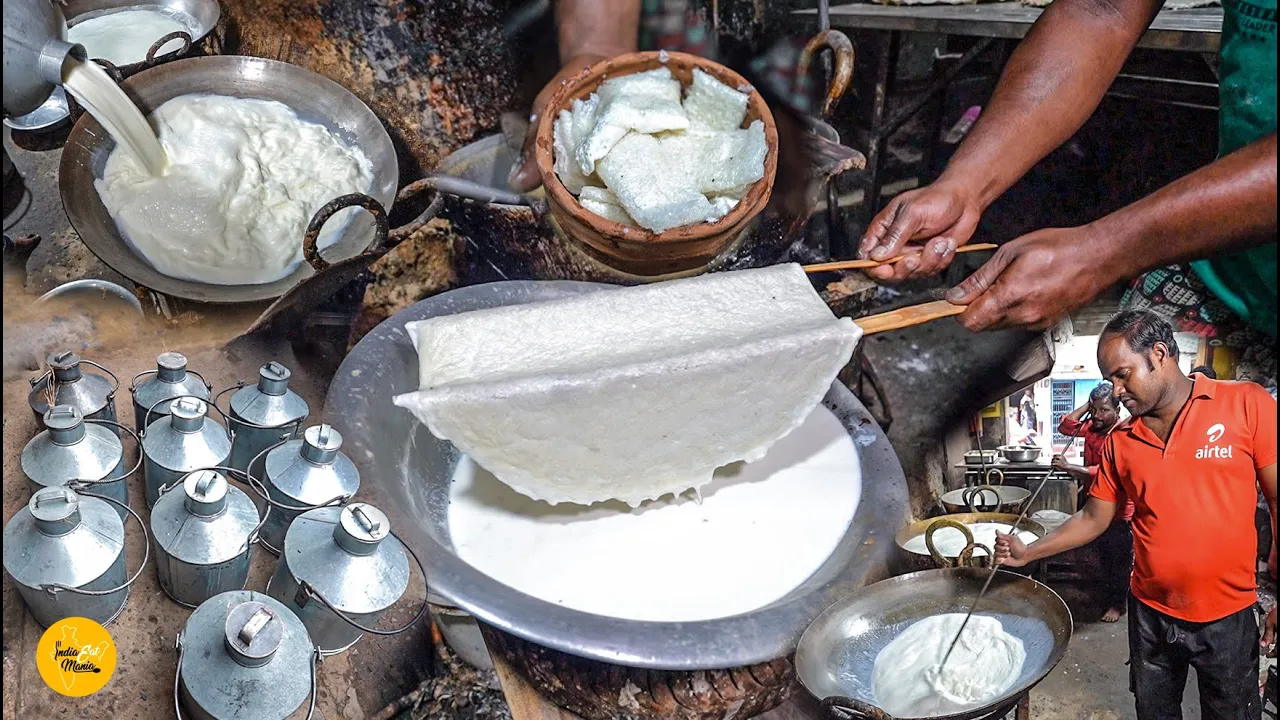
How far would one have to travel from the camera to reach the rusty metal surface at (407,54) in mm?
2123

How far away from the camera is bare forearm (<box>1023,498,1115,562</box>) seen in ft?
4.30

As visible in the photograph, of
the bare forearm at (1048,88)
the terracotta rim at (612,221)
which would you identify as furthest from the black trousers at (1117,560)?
the terracotta rim at (612,221)

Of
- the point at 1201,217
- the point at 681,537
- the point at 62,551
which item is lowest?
the point at 681,537

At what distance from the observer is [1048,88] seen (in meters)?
1.82

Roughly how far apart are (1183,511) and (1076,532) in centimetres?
16

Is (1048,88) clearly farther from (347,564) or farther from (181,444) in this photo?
(181,444)

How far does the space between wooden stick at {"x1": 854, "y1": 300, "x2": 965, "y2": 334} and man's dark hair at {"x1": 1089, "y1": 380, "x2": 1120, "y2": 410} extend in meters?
0.29

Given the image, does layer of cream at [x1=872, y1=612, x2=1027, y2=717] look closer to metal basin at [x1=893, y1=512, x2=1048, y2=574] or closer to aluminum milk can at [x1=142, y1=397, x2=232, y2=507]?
metal basin at [x1=893, y1=512, x2=1048, y2=574]

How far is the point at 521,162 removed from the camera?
2.33 m

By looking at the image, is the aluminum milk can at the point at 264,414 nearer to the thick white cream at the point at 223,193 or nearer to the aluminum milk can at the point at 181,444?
the aluminum milk can at the point at 181,444

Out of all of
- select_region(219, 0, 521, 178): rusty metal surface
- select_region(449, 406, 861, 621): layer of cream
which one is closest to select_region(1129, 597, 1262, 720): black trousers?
select_region(449, 406, 861, 621): layer of cream

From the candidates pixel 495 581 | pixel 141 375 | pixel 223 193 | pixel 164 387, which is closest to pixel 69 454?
pixel 164 387

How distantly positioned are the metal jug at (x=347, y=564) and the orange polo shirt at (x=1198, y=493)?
41.7 inches

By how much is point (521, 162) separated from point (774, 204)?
2.09 feet
